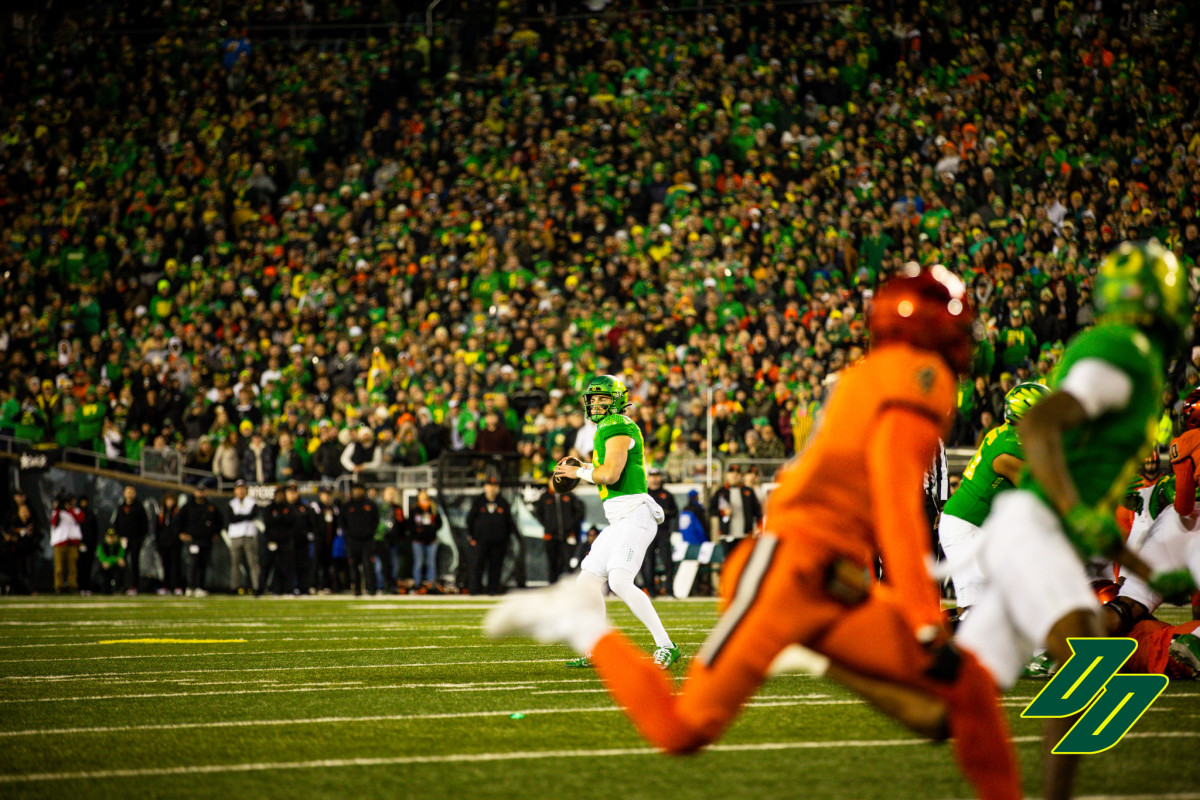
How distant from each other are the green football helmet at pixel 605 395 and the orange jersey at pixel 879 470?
5.94 m

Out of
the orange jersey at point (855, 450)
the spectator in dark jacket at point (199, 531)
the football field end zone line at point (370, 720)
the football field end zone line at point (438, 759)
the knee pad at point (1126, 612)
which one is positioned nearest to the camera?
the orange jersey at point (855, 450)

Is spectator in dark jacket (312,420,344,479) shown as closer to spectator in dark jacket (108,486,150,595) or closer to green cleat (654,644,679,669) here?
spectator in dark jacket (108,486,150,595)

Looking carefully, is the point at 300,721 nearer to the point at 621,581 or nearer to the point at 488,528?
the point at 621,581

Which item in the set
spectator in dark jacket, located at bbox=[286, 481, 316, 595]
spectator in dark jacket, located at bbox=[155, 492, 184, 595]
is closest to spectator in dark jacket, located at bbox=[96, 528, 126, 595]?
spectator in dark jacket, located at bbox=[155, 492, 184, 595]

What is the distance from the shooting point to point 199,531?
70.2ft

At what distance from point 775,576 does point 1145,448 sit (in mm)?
1357

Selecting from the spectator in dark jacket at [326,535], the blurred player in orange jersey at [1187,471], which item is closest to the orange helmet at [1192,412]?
the blurred player in orange jersey at [1187,471]

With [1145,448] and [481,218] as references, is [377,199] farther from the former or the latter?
[1145,448]

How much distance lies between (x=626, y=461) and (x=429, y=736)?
3711mm

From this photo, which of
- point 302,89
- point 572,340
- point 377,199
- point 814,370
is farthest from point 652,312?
point 302,89

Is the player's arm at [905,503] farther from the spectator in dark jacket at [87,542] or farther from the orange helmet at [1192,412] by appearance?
the spectator in dark jacket at [87,542]

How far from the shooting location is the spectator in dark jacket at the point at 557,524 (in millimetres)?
19359

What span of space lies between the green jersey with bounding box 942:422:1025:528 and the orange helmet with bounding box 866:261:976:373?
3.78 meters

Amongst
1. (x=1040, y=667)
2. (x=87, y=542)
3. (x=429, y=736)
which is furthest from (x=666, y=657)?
(x=87, y=542)
